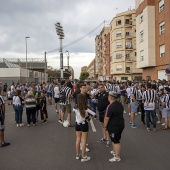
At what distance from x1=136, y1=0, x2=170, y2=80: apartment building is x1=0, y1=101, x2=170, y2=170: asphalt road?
745 inches

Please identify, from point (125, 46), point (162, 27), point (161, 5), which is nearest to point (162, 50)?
point (162, 27)

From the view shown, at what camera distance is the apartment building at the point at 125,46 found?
52.5m

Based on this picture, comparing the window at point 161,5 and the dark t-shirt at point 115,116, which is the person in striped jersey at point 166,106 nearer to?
the dark t-shirt at point 115,116

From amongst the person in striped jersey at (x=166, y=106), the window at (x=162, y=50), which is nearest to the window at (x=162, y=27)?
the window at (x=162, y=50)

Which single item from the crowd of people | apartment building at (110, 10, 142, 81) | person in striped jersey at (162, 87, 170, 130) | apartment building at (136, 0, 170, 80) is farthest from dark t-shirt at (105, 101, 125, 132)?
apartment building at (110, 10, 142, 81)

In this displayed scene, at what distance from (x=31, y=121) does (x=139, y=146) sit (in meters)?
5.93

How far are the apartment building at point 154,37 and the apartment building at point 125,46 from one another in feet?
66.5

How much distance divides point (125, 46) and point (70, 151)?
49846 millimetres

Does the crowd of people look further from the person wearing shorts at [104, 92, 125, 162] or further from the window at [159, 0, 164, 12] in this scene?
the window at [159, 0, 164, 12]

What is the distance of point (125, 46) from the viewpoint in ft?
176

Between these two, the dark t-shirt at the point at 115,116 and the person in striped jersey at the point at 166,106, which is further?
the person in striped jersey at the point at 166,106

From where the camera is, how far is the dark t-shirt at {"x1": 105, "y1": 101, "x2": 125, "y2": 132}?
207 inches

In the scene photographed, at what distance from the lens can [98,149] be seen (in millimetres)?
6305

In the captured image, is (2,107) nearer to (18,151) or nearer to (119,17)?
(18,151)
